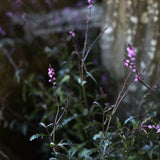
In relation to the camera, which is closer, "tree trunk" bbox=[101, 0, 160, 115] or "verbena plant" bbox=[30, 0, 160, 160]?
"verbena plant" bbox=[30, 0, 160, 160]

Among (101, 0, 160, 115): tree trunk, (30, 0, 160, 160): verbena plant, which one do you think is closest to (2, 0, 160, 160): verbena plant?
(30, 0, 160, 160): verbena plant

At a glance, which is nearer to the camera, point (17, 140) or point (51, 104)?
point (51, 104)

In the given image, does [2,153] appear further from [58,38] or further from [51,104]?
[58,38]

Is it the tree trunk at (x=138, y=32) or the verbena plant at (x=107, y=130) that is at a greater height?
the tree trunk at (x=138, y=32)

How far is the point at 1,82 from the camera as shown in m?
1.89

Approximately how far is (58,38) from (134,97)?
93 centimetres

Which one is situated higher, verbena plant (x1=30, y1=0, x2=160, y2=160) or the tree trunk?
the tree trunk

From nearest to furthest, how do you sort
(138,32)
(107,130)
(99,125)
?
(107,130), (99,125), (138,32)

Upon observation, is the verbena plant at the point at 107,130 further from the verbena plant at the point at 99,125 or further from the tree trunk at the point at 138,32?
the tree trunk at the point at 138,32

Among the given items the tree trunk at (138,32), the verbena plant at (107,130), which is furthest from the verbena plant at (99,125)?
the tree trunk at (138,32)

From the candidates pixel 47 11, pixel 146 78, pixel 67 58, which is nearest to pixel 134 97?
pixel 146 78

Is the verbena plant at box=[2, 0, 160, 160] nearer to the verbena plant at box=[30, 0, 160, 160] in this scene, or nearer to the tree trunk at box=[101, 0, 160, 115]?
the verbena plant at box=[30, 0, 160, 160]

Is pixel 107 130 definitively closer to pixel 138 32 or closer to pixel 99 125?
pixel 99 125

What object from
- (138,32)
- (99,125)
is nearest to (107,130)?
(99,125)
